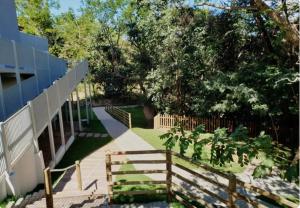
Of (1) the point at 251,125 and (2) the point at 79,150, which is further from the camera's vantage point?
(1) the point at 251,125

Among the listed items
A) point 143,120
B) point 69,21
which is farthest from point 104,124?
point 69,21

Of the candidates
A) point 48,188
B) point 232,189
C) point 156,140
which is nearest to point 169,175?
point 232,189

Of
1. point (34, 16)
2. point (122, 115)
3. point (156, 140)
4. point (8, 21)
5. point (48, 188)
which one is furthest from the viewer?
point (34, 16)

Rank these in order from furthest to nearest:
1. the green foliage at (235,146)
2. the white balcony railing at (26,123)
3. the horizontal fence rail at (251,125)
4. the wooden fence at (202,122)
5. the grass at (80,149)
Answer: the wooden fence at (202,122)
the horizontal fence rail at (251,125)
the grass at (80,149)
the white balcony railing at (26,123)
the green foliage at (235,146)

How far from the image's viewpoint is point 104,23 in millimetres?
30188

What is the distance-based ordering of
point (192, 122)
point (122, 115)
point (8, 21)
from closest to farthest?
point (8, 21) → point (192, 122) → point (122, 115)

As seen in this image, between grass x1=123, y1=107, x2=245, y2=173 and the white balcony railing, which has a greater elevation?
the white balcony railing

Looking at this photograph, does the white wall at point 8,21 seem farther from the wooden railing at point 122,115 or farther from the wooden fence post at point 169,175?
the wooden fence post at point 169,175

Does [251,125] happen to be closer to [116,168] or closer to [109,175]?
[116,168]

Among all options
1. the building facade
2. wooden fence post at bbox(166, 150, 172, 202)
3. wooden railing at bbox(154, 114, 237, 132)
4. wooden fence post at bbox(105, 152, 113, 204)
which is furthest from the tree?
wooden fence post at bbox(166, 150, 172, 202)

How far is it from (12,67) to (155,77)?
374 inches

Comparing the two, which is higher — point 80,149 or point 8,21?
point 8,21

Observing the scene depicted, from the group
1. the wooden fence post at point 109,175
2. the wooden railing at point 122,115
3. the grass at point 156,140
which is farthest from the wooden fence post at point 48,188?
the wooden railing at point 122,115

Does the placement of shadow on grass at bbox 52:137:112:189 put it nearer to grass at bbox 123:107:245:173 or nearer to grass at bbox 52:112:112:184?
grass at bbox 52:112:112:184
